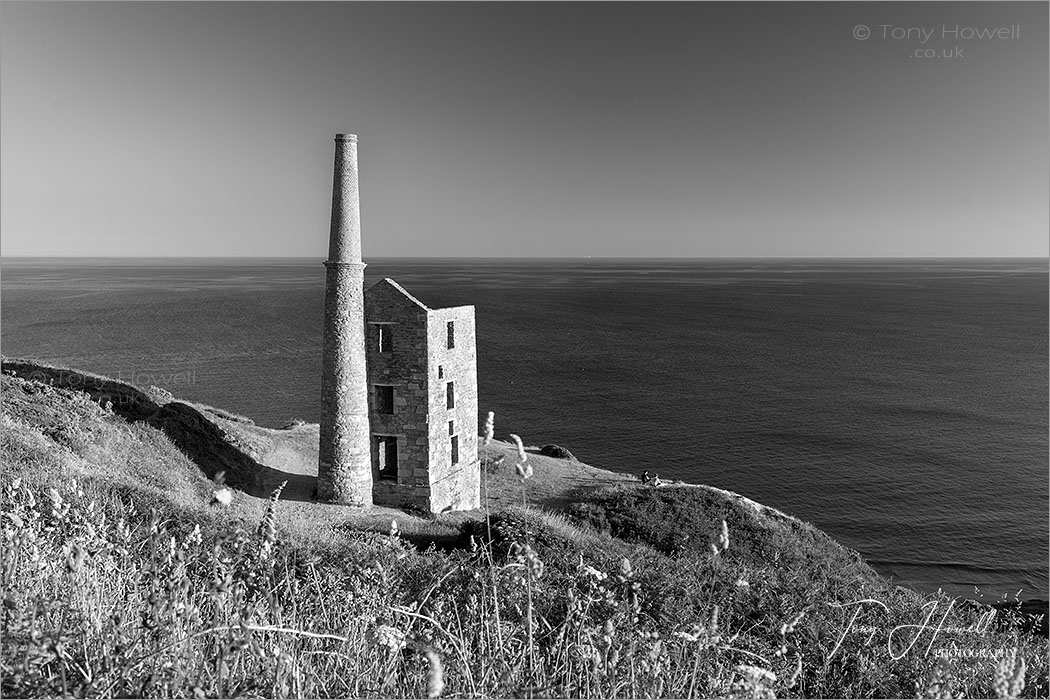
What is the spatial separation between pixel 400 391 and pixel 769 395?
6164 cm

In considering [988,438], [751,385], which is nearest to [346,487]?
[988,438]

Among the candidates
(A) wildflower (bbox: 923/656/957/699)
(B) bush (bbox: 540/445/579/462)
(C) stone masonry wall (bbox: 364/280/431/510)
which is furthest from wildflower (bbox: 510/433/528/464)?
(B) bush (bbox: 540/445/579/462)

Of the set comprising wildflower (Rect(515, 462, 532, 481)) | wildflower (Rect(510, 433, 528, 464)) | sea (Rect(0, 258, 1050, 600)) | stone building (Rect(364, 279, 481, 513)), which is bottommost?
sea (Rect(0, 258, 1050, 600))

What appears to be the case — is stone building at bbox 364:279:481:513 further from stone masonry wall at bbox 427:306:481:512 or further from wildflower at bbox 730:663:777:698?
wildflower at bbox 730:663:777:698

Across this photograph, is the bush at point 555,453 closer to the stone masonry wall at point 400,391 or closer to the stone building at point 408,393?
the stone building at point 408,393

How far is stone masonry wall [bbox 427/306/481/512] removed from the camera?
93.5ft

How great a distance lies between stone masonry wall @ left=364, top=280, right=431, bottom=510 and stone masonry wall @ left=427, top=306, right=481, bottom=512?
0.39 metres

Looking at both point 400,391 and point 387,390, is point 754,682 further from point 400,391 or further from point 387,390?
point 387,390

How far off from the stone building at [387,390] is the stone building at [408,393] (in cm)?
4

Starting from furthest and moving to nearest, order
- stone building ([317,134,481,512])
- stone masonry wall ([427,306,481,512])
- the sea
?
the sea, stone masonry wall ([427,306,481,512]), stone building ([317,134,481,512])

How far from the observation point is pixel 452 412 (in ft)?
98.4

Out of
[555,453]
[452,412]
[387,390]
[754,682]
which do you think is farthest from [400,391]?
[754,682]

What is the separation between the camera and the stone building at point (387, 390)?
24578 mm

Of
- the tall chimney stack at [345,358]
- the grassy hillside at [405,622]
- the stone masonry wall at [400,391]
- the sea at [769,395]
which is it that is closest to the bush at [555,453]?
the sea at [769,395]
